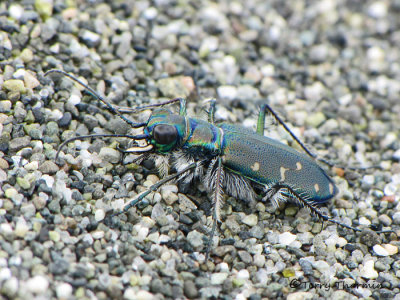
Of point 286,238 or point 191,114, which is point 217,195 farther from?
point 191,114

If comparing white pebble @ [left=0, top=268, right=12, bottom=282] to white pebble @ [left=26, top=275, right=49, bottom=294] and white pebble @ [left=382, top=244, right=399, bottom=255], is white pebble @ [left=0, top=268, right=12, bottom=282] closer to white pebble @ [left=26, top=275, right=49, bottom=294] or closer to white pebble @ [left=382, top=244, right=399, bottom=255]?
white pebble @ [left=26, top=275, right=49, bottom=294]

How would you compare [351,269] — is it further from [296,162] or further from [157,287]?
[157,287]

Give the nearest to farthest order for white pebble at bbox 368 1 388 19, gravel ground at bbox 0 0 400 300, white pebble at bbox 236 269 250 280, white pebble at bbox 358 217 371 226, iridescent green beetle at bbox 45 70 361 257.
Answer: gravel ground at bbox 0 0 400 300 → white pebble at bbox 236 269 250 280 → iridescent green beetle at bbox 45 70 361 257 → white pebble at bbox 358 217 371 226 → white pebble at bbox 368 1 388 19

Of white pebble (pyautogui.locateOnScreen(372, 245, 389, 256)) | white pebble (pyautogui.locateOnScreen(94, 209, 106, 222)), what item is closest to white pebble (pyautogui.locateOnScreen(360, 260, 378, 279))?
white pebble (pyautogui.locateOnScreen(372, 245, 389, 256))

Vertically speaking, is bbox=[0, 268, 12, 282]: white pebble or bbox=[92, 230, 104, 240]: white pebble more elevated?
bbox=[92, 230, 104, 240]: white pebble

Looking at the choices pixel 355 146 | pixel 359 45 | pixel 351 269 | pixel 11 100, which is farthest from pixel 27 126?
pixel 359 45
